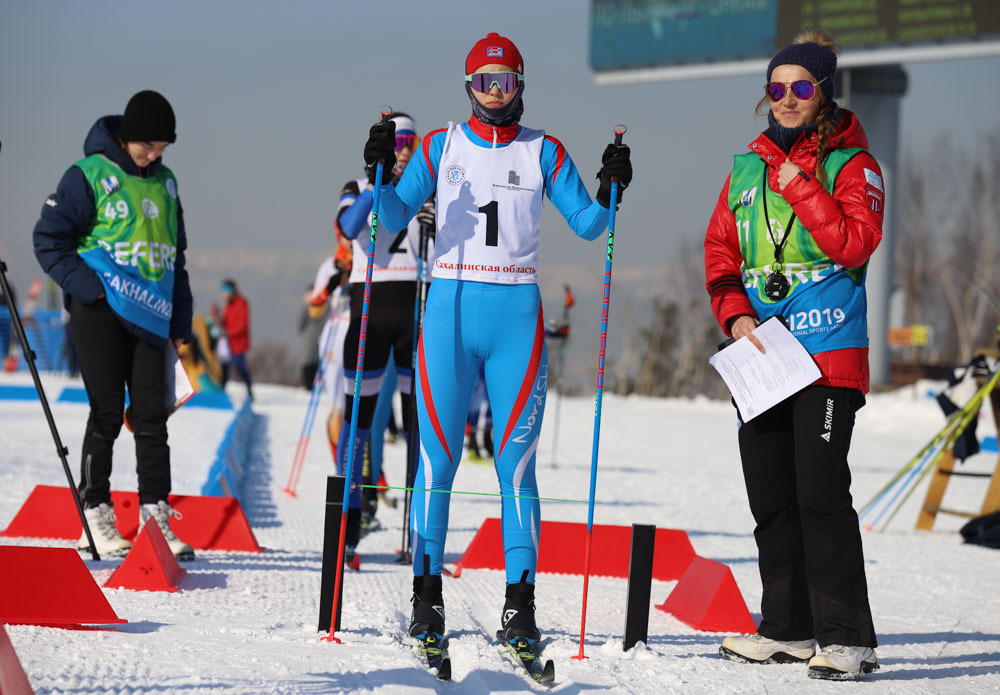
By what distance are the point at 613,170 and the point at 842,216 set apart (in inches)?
30.2

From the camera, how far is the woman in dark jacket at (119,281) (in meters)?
4.91

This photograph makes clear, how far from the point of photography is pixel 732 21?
88.3 ft

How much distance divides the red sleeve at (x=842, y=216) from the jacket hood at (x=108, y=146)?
118 inches

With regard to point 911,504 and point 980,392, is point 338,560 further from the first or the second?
point 911,504

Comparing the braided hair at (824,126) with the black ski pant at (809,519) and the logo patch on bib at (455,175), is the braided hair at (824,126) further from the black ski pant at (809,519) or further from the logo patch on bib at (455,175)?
the logo patch on bib at (455,175)

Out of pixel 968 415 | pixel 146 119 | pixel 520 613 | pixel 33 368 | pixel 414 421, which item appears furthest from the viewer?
pixel 968 415

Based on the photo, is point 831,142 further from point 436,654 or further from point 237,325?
point 237,325

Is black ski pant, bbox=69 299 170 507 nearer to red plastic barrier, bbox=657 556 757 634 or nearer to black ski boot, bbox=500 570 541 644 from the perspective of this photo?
black ski boot, bbox=500 570 541 644

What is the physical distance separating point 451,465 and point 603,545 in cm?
175

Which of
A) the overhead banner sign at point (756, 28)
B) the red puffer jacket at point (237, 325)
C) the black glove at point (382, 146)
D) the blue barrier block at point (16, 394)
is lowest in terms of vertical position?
the blue barrier block at point (16, 394)

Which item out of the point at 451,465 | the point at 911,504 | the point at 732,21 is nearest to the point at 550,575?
the point at 451,465

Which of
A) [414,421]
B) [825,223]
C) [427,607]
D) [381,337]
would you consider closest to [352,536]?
[414,421]

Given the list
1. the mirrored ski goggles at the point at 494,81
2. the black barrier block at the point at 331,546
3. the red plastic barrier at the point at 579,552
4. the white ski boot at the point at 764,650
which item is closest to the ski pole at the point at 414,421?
the red plastic barrier at the point at 579,552

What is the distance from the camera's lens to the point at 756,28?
86.9ft
